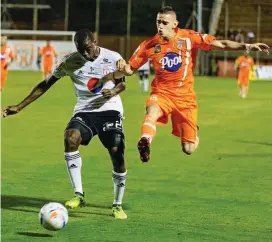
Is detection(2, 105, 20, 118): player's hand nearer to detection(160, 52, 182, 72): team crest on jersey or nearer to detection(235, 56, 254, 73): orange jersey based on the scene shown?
detection(160, 52, 182, 72): team crest on jersey

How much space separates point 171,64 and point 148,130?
1117 millimetres

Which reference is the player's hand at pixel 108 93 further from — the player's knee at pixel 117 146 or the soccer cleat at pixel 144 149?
the soccer cleat at pixel 144 149

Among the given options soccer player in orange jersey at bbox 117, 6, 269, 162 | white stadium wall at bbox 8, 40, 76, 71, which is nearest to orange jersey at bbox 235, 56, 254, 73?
white stadium wall at bbox 8, 40, 76, 71

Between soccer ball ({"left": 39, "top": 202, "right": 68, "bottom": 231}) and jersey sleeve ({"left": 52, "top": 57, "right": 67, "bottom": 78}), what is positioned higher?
jersey sleeve ({"left": 52, "top": 57, "right": 67, "bottom": 78})

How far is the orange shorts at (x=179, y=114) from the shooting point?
1180cm

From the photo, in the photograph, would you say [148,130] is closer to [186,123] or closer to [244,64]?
[186,123]

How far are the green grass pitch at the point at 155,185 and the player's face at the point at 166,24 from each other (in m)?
2.40

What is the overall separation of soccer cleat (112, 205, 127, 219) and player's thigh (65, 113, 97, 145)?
3.23ft

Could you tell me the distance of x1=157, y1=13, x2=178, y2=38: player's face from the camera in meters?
11.3

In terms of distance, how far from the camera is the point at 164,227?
1043 centimetres

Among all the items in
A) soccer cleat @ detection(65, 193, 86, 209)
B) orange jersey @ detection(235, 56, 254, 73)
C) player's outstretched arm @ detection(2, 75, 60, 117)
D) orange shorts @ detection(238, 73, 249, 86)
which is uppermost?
player's outstretched arm @ detection(2, 75, 60, 117)

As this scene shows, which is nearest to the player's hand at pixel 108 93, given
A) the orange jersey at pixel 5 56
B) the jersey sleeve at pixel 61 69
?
the jersey sleeve at pixel 61 69

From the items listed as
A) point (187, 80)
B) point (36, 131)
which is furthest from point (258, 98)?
point (187, 80)

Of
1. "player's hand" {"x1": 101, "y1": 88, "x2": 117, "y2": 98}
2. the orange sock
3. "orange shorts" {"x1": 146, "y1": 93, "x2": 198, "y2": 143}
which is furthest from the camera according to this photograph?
"orange shorts" {"x1": 146, "y1": 93, "x2": 198, "y2": 143}
